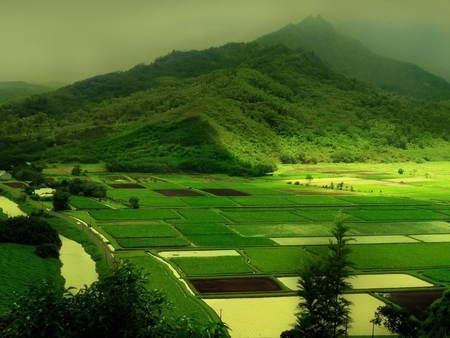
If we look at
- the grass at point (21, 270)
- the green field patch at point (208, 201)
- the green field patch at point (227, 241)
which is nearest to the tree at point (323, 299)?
the grass at point (21, 270)

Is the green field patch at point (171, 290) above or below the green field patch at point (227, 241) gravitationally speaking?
below

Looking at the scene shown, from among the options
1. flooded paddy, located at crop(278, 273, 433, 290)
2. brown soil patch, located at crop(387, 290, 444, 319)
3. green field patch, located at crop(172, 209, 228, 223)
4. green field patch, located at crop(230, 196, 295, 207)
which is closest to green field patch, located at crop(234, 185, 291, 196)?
green field patch, located at crop(230, 196, 295, 207)

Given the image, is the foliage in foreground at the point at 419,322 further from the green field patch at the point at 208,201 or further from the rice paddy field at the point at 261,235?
the green field patch at the point at 208,201

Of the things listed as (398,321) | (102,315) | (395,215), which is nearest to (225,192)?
(395,215)

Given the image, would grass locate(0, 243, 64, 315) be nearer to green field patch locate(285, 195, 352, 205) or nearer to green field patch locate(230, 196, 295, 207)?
green field patch locate(230, 196, 295, 207)

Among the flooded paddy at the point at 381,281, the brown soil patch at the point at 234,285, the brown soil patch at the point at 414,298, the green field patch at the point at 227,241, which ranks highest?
the green field patch at the point at 227,241

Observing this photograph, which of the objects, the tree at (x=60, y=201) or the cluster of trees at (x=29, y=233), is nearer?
the cluster of trees at (x=29, y=233)
